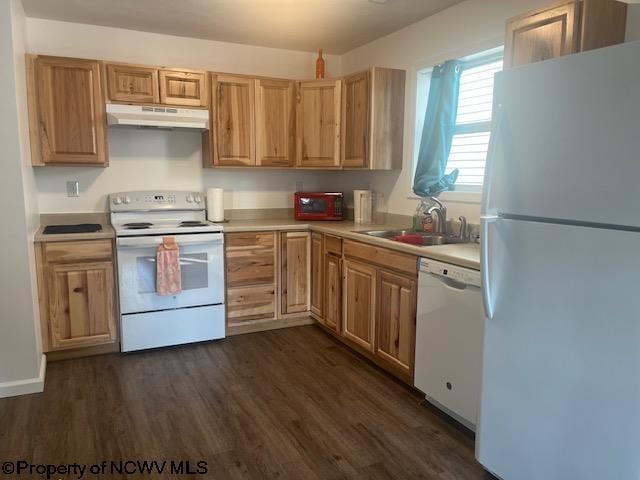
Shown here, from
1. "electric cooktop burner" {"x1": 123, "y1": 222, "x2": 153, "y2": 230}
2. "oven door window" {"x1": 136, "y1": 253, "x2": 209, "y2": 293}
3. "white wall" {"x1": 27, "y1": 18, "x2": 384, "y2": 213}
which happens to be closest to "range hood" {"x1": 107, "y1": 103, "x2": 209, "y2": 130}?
"white wall" {"x1": 27, "y1": 18, "x2": 384, "y2": 213}

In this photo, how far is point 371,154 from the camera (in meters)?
3.68

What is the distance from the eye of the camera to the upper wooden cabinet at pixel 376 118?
3.66 metres

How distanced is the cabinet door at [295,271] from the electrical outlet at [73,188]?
168 cm

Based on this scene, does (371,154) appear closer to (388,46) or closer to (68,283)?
(388,46)

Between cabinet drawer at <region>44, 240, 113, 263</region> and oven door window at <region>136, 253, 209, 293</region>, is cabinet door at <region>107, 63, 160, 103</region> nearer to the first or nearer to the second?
cabinet drawer at <region>44, 240, 113, 263</region>

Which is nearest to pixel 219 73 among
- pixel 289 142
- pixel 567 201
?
pixel 289 142

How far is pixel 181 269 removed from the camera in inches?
141

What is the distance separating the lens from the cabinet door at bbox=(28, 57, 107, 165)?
10.9 feet

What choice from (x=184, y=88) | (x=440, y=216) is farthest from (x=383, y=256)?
(x=184, y=88)

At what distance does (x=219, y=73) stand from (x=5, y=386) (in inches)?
106

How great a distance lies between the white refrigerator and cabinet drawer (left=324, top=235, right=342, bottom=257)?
1.75m

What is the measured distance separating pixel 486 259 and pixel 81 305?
2.78 m

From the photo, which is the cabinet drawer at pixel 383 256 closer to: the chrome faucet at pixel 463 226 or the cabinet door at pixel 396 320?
the cabinet door at pixel 396 320

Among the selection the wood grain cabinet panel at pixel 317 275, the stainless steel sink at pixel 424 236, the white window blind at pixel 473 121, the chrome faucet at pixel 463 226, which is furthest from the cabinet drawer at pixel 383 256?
the white window blind at pixel 473 121
